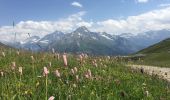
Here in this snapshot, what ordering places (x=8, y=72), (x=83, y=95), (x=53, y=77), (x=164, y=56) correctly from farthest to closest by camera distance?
1. (x=164, y=56)
2. (x=53, y=77)
3. (x=8, y=72)
4. (x=83, y=95)

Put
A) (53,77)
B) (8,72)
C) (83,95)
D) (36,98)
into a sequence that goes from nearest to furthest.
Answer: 1. (36,98)
2. (83,95)
3. (8,72)
4. (53,77)

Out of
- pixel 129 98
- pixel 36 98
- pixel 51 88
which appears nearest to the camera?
pixel 36 98

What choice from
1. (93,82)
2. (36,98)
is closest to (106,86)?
(93,82)

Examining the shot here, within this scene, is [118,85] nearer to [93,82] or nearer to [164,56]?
[93,82]

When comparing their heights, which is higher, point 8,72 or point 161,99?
point 8,72

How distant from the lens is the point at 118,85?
11867mm

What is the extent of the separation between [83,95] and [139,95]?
9.17 ft

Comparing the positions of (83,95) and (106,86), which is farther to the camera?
(106,86)

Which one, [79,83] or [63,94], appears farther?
[79,83]

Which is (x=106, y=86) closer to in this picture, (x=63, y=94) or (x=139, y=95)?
(x=139, y=95)

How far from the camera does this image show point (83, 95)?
864cm

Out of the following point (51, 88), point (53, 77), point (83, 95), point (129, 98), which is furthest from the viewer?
point (53, 77)

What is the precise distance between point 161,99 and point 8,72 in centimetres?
441

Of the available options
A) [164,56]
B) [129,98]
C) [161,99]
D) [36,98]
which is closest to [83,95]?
[36,98]
